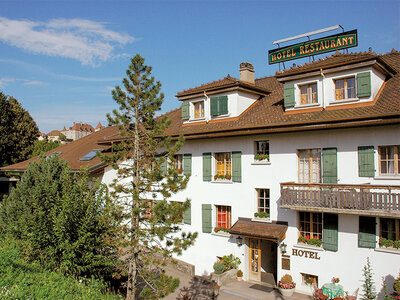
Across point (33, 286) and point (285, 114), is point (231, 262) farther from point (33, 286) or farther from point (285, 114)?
point (33, 286)

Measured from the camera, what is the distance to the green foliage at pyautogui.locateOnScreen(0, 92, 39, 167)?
41.7 meters

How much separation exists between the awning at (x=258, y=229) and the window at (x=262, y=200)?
2.55ft

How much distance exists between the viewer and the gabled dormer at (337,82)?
51.2 ft

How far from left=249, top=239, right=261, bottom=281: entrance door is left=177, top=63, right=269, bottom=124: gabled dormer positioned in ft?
23.5

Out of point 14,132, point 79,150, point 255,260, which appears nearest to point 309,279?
point 255,260

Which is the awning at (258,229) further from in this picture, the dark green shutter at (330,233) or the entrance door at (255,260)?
the dark green shutter at (330,233)

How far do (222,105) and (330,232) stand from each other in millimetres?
9147

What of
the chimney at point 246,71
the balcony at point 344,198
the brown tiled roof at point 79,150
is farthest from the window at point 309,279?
the brown tiled roof at point 79,150

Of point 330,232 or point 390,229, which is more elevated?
point 390,229

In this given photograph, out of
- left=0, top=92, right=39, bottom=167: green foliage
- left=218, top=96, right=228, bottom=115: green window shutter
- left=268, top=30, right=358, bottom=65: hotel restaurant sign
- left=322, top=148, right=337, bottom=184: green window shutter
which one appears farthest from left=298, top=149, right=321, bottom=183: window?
left=0, top=92, right=39, bottom=167: green foliage

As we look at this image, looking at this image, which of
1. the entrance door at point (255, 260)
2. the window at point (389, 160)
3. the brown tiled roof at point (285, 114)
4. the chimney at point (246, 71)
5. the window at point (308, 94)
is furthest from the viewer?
the chimney at point (246, 71)

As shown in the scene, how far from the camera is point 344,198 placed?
47.6 feet

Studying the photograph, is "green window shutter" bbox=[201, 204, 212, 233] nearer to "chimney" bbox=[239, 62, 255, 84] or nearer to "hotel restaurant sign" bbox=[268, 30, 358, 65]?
"chimney" bbox=[239, 62, 255, 84]

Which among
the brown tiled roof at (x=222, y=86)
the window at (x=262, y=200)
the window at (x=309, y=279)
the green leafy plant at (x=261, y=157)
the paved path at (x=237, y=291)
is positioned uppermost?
the brown tiled roof at (x=222, y=86)
